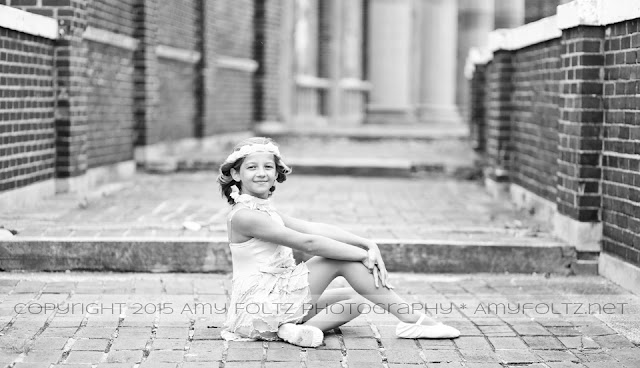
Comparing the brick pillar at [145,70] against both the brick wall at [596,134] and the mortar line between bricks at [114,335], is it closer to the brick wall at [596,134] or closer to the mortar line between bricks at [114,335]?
the brick wall at [596,134]

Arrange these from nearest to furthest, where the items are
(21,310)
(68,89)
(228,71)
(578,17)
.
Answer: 1. (21,310)
2. (578,17)
3. (68,89)
4. (228,71)

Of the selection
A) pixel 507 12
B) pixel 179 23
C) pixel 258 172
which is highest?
pixel 507 12

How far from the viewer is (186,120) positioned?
48.7 ft

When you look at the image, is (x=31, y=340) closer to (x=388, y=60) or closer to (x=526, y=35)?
(x=526, y=35)

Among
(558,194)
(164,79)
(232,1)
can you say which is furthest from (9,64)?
(232,1)

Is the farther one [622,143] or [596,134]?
[596,134]

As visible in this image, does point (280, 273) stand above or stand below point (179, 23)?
below

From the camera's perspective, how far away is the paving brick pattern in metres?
7.39

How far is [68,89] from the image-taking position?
9258 mm

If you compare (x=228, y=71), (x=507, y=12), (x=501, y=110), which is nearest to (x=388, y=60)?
(x=507, y=12)

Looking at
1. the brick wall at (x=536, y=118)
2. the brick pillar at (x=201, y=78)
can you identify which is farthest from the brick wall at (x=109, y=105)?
the brick wall at (x=536, y=118)

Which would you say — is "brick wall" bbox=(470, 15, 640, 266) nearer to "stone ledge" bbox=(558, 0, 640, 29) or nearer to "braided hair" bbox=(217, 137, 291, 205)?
"stone ledge" bbox=(558, 0, 640, 29)

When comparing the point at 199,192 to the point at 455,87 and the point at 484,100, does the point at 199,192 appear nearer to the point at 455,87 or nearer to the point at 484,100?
the point at 484,100

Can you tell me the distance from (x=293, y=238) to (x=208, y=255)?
208 cm
